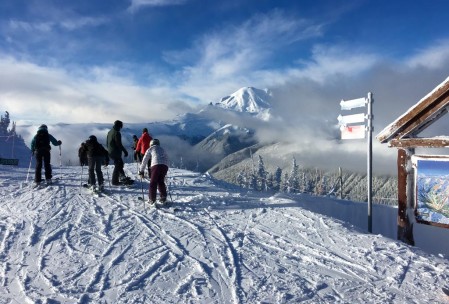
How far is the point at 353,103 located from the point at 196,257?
707cm

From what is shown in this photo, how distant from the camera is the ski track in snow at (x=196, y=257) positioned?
5.75 meters

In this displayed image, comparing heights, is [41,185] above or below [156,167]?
below

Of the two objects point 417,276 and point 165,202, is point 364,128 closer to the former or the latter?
point 417,276

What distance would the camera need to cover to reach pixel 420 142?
9.23 metres

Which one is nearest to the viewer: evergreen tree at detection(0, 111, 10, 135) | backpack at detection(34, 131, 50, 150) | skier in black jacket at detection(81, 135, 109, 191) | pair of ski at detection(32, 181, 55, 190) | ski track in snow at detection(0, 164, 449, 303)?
ski track in snow at detection(0, 164, 449, 303)

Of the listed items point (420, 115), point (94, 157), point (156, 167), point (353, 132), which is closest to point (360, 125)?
point (353, 132)

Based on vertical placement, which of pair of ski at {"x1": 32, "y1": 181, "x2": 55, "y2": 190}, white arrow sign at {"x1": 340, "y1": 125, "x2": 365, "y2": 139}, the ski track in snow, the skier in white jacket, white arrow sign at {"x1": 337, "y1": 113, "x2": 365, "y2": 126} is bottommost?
the ski track in snow

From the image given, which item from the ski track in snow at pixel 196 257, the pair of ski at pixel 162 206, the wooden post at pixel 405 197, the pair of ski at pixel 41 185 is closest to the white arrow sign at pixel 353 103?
Result: the wooden post at pixel 405 197

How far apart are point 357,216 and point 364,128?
607 centimetres

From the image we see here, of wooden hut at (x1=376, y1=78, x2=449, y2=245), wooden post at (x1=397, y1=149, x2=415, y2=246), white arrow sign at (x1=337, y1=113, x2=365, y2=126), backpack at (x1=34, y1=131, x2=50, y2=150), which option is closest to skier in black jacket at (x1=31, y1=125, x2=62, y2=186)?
backpack at (x1=34, y1=131, x2=50, y2=150)

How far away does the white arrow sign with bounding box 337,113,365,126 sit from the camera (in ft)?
34.8

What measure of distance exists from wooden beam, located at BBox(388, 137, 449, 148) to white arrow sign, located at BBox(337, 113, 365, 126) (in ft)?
4.09

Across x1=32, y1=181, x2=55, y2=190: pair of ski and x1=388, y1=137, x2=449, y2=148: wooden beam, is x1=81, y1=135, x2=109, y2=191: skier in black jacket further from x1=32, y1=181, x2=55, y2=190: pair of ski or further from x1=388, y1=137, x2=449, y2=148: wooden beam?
x1=388, y1=137, x2=449, y2=148: wooden beam

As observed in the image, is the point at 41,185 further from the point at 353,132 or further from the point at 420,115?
the point at 420,115
